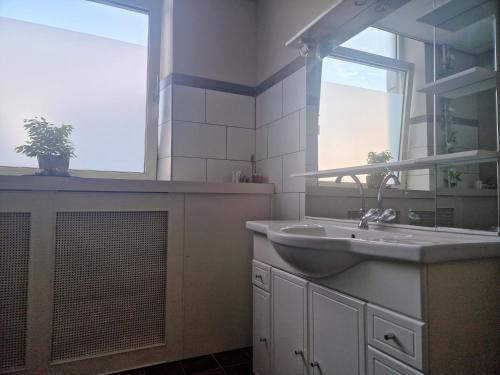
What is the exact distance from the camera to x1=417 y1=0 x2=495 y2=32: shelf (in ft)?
3.16

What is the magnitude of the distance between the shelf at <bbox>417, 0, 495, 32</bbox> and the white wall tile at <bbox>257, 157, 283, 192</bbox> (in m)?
1.00

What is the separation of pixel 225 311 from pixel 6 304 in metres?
1.04

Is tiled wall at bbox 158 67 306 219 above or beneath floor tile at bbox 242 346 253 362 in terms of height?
above

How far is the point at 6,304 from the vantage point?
1.40 meters

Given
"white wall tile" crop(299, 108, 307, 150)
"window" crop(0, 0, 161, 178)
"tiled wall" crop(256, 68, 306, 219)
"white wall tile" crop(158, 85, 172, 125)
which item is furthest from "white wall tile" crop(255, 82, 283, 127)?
"window" crop(0, 0, 161, 178)

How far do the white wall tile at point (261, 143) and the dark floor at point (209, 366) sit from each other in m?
1.19

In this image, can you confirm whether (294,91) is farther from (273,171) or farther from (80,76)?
(80,76)

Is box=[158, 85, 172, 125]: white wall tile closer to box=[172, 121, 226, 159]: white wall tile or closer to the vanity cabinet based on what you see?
box=[172, 121, 226, 159]: white wall tile

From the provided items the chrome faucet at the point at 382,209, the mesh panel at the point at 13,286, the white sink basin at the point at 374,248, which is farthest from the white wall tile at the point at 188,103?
the chrome faucet at the point at 382,209

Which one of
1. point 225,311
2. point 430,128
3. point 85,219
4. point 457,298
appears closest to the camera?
point 457,298

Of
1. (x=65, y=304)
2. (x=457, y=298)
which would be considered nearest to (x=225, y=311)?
(x=65, y=304)

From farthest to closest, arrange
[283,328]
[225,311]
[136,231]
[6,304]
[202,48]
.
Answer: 1. [202,48]
2. [225,311]
3. [136,231]
4. [6,304]
5. [283,328]

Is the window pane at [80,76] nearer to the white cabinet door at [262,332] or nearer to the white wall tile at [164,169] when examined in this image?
the white wall tile at [164,169]

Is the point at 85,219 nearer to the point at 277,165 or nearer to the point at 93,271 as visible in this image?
the point at 93,271
